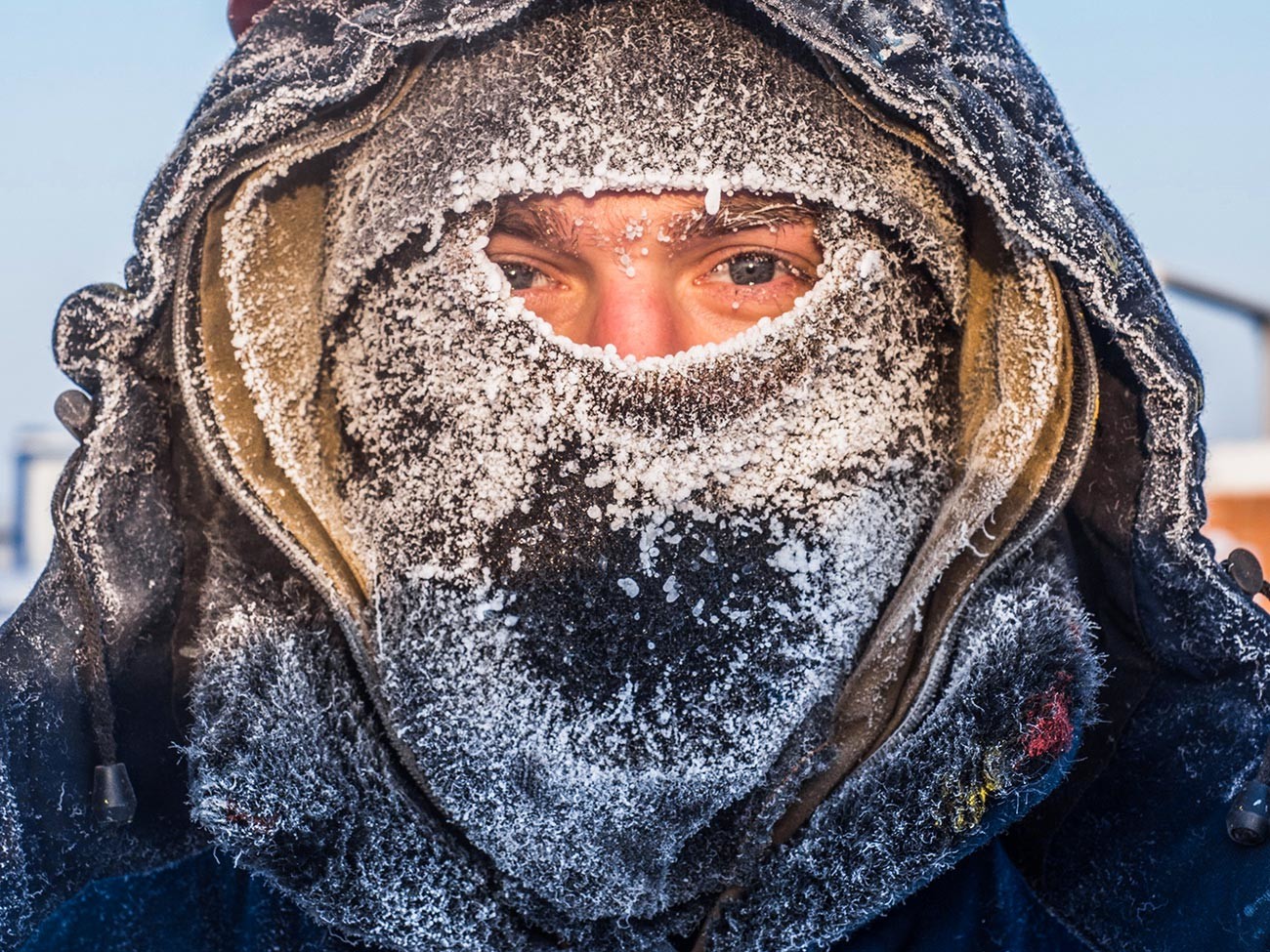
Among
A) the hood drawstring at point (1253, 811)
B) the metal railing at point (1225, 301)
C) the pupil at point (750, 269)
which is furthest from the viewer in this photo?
the metal railing at point (1225, 301)

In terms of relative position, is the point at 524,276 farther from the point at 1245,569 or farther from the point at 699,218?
the point at 1245,569

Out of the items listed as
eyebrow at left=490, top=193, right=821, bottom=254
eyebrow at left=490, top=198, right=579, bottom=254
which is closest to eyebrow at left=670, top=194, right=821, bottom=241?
eyebrow at left=490, top=193, right=821, bottom=254

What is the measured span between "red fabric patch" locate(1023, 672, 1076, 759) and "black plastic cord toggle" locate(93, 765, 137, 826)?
1134 mm

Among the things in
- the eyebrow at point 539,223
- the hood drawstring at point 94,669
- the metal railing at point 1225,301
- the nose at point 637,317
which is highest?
the metal railing at point 1225,301

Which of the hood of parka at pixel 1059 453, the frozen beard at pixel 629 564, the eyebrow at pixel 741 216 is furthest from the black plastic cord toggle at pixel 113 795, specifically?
the eyebrow at pixel 741 216

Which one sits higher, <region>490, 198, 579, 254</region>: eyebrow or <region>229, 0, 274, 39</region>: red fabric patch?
<region>229, 0, 274, 39</region>: red fabric patch

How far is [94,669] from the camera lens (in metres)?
1.66

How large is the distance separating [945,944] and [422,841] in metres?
0.67

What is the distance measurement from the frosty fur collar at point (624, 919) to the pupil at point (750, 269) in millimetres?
521

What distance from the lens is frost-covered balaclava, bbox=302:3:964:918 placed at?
5.17 ft

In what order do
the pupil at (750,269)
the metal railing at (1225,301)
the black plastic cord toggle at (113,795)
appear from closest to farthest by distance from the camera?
the black plastic cord toggle at (113,795)
the pupil at (750,269)
the metal railing at (1225,301)

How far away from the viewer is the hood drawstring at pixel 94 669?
164cm

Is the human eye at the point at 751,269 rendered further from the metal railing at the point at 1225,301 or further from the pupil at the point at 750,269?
the metal railing at the point at 1225,301

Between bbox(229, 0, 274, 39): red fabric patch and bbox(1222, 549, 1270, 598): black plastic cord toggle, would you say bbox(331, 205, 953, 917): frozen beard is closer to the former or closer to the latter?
bbox(1222, 549, 1270, 598): black plastic cord toggle
